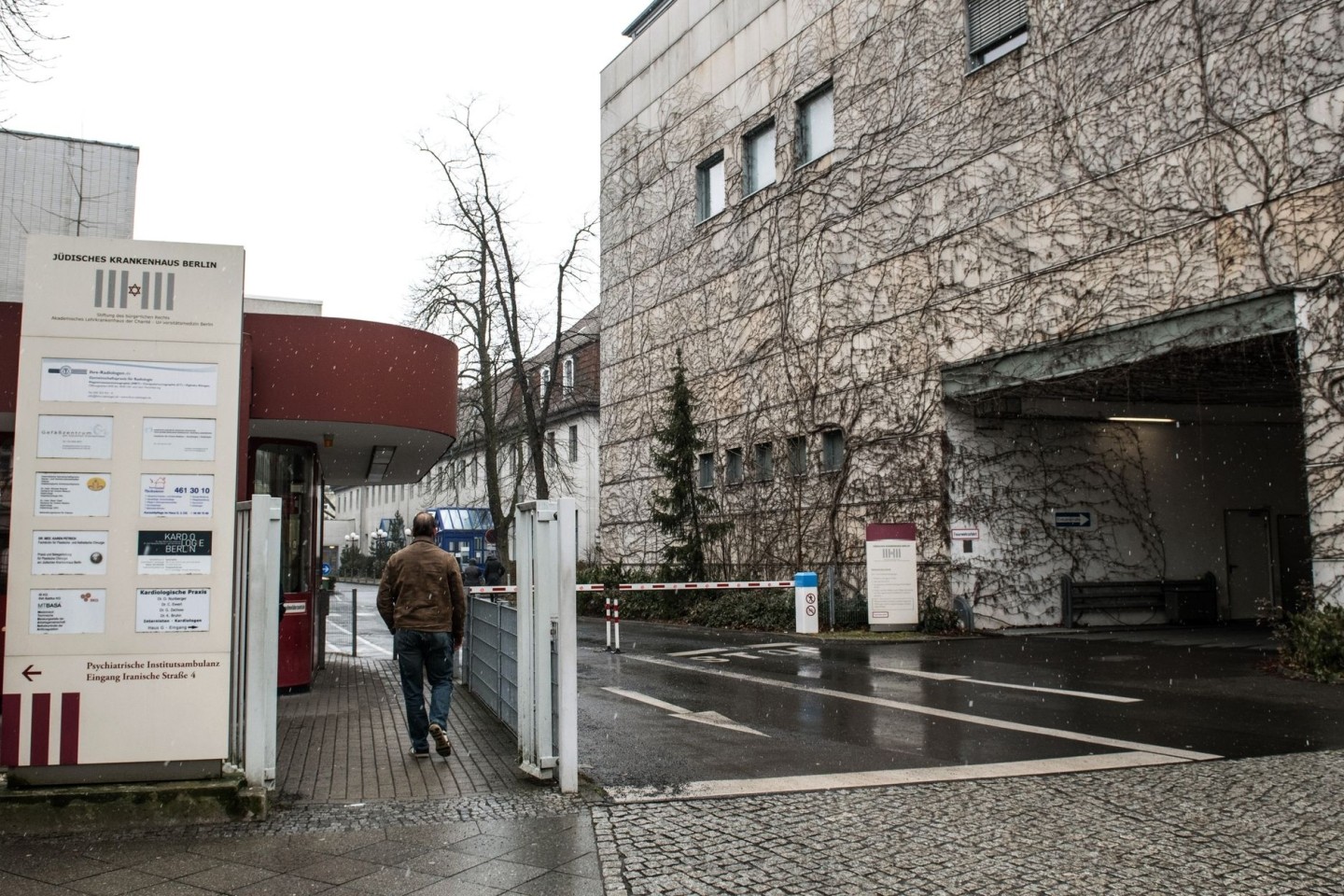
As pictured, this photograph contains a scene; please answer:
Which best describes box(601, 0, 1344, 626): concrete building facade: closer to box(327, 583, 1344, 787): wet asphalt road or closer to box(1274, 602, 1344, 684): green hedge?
box(1274, 602, 1344, 684): green hedge

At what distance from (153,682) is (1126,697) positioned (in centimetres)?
865

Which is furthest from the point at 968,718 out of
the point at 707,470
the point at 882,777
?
the point at 707,470

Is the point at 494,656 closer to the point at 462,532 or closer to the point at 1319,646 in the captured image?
the point at 1319,646

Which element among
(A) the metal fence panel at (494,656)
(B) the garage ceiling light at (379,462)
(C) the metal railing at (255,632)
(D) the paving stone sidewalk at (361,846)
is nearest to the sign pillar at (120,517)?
(C) the metal railing at (255,632)

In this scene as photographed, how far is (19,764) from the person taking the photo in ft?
18.9

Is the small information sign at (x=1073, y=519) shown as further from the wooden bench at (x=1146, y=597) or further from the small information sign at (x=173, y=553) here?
the small information sign at (x=173, y=553)

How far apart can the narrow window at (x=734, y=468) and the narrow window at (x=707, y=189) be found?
5.75 m

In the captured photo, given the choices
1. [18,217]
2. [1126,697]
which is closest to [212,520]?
[1126,697]

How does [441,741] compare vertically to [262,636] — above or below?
below

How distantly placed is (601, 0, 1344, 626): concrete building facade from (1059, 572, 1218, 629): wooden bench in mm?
251

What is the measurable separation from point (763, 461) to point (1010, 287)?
807 cm

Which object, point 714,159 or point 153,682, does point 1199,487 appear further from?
point 153,682

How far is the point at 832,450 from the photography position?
22.5 metres

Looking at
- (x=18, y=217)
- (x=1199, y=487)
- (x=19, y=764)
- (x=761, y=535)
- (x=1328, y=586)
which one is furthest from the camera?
(x=761, y=535)
